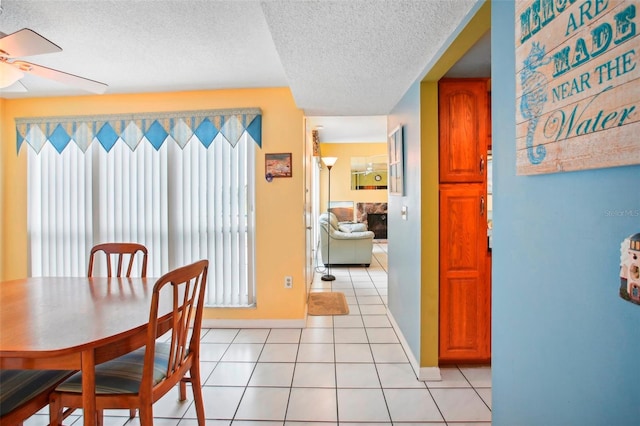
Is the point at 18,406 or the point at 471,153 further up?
the point at 471,153

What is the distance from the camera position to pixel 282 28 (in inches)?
62.2

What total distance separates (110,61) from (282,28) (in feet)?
5.70

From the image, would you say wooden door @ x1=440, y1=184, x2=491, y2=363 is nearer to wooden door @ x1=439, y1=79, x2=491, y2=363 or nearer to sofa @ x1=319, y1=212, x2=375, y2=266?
wooden door @ x1=439, y1=79, x2=491, y2=363

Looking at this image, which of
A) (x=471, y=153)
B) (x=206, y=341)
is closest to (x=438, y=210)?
(x=471, y=153)

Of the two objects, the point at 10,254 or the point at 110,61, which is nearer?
the point at 110,61

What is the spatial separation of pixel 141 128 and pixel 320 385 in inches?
118

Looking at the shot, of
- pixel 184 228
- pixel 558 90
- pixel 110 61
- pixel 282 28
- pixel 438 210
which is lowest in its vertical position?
pixel 184 228

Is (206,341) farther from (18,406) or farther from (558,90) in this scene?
(558,90)

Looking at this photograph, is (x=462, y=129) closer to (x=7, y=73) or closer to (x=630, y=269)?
(x=630, y=269)

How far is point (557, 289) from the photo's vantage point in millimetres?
906

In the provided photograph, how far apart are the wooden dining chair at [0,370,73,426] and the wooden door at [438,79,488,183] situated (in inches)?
99.7

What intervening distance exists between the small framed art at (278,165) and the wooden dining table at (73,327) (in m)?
1.66

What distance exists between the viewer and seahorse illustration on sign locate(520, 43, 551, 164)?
35.4 inches

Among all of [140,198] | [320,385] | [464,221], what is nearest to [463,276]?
[464,221]
